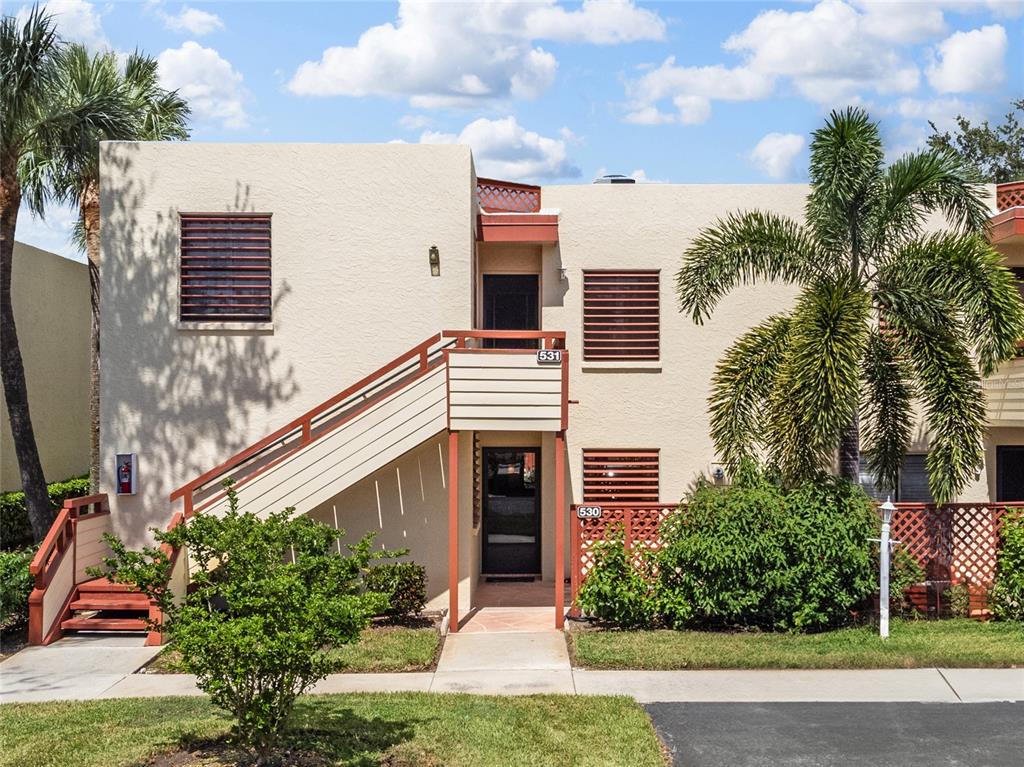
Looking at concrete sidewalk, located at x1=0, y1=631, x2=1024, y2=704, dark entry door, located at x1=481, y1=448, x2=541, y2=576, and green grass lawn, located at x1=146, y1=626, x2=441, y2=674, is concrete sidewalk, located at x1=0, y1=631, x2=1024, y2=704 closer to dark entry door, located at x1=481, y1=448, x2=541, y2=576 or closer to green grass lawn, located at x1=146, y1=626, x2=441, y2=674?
green grass lawn, located at x1=146, y1=626, x2=441, y2=674

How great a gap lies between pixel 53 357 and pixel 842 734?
17279mm

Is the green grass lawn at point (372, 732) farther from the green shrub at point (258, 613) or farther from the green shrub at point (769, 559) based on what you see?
the green shrub at point (769, 559)

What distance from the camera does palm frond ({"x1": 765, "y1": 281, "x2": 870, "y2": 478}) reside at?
1096 cm

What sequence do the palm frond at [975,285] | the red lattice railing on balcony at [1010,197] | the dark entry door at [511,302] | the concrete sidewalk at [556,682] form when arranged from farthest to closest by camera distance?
the dark entry door at [511,302] → the red lattice railing on balcony at [1010,197] → the palm frond at [975,285] → the concrete sidewalk at [556,682]

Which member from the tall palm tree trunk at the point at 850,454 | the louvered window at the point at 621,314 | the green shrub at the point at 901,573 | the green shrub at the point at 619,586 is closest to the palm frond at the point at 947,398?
the green shrub at the point at 901,573

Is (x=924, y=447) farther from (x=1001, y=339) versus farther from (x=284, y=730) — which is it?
(x=284, y=730)

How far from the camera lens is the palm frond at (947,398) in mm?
11250

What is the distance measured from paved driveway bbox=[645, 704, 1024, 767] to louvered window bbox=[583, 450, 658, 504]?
6672 mm

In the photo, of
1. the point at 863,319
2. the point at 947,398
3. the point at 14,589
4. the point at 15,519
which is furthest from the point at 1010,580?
the point at 15,519

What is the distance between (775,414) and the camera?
11.4 m

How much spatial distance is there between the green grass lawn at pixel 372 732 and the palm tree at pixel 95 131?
6673mm

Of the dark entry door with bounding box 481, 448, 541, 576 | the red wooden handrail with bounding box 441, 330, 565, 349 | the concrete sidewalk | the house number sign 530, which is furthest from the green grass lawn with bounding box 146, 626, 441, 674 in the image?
the dark entry door with bounding box 481, 448, 541, 576

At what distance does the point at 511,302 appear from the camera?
52.9ft

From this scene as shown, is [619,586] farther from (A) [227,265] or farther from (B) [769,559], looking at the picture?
(A) [227,265]
